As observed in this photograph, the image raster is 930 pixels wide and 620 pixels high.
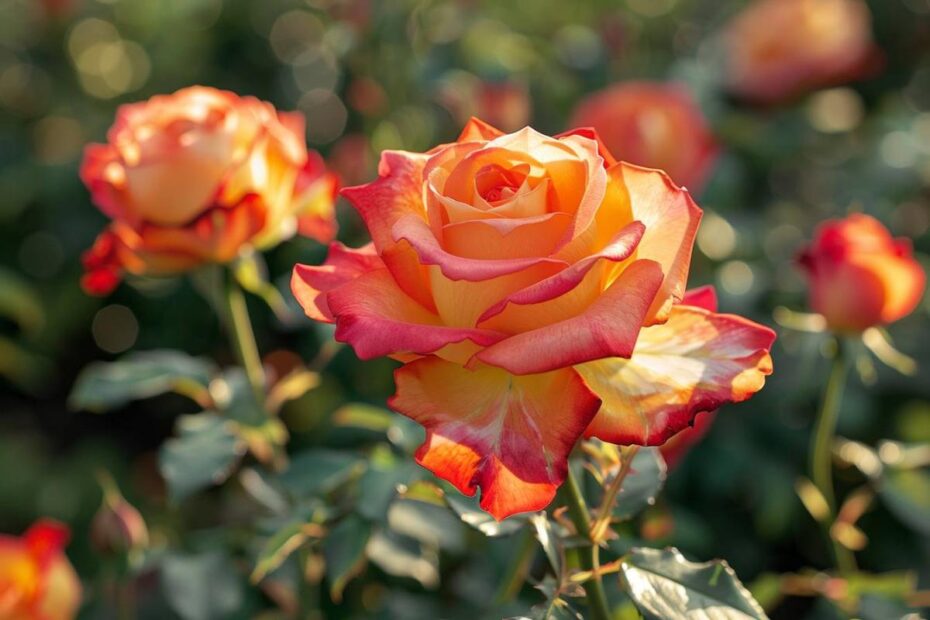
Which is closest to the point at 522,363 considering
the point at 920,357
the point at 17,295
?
the point at 17,295

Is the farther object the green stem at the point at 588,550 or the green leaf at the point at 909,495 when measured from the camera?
the green leaf at the point at 909,495

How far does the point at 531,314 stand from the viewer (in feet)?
1.79

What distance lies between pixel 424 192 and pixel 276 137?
344 millimetres

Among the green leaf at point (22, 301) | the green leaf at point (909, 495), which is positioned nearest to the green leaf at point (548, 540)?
the green leaf at point (909, 495)

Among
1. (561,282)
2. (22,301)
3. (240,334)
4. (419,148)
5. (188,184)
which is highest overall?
(561,282)

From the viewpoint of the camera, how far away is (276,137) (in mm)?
878

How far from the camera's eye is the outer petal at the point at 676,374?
0.55m

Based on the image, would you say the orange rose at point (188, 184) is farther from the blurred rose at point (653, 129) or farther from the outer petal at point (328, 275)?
the blurred rose at point (653, 129)

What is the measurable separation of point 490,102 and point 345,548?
790 millimetres

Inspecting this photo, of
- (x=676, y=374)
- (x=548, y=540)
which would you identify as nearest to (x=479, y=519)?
(x=548, y=540)

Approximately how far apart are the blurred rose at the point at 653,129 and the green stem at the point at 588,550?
0.78m

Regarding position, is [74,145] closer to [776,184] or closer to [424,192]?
[776,184]

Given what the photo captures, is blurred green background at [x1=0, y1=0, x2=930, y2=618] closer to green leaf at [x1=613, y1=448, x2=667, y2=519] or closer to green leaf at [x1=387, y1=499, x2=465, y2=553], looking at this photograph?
green leaf at [x1=387, y1=499, x2=465, y2=553]

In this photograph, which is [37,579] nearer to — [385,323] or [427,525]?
[427,525]
